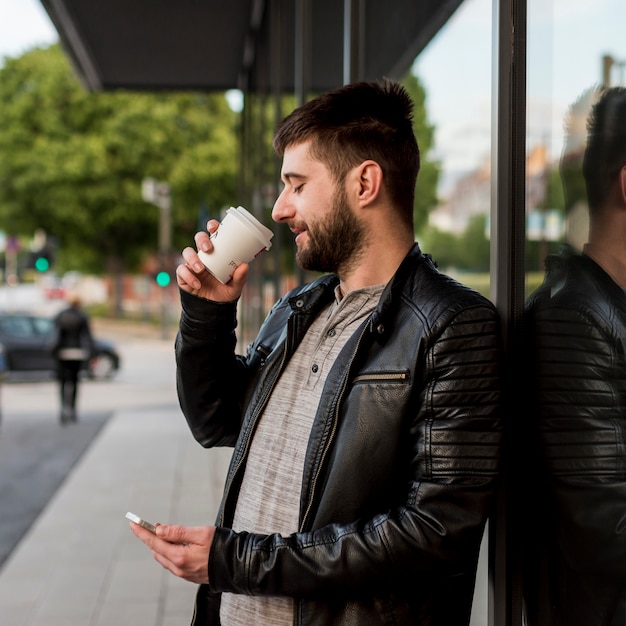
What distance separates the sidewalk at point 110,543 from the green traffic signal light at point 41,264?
383 inches

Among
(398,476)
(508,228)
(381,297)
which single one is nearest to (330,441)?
(398,476)

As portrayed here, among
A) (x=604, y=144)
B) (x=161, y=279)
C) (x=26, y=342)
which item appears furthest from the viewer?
(x=26, y=342)

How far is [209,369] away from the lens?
194cm

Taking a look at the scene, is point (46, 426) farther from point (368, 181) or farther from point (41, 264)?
point (368, 181)

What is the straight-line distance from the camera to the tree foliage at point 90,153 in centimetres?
3222

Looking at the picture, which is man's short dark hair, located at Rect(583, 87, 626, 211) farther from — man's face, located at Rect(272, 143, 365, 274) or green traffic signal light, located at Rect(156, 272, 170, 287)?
green traffic signal light, located at Rect(156, 272, 170, 287)

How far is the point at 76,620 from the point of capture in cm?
→ 486

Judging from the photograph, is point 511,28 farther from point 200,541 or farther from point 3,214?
point 3,214

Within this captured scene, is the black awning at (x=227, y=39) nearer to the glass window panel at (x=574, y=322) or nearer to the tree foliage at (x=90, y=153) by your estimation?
the glass window panel at (x=574, y=322)

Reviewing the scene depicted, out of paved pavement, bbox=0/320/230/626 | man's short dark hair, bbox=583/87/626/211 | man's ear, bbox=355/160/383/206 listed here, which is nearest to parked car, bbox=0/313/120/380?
paved pavement, bbox=0/320/230/626

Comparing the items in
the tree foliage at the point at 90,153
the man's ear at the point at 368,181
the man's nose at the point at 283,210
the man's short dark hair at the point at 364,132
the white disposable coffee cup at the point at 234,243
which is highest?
→ the tree foliage at the point at 90,153

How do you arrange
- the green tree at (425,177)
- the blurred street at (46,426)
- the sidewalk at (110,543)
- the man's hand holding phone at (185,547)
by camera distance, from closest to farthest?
the man's hand holding phone at (185,547) → the green tree at (425,177) → the sidewalk at (110,543) → the blurred street at (46,426)

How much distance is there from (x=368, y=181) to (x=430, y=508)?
59cm

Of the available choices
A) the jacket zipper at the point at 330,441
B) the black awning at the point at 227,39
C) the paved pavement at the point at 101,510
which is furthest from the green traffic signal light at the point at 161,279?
the jacket zipper at the point at 330,441
